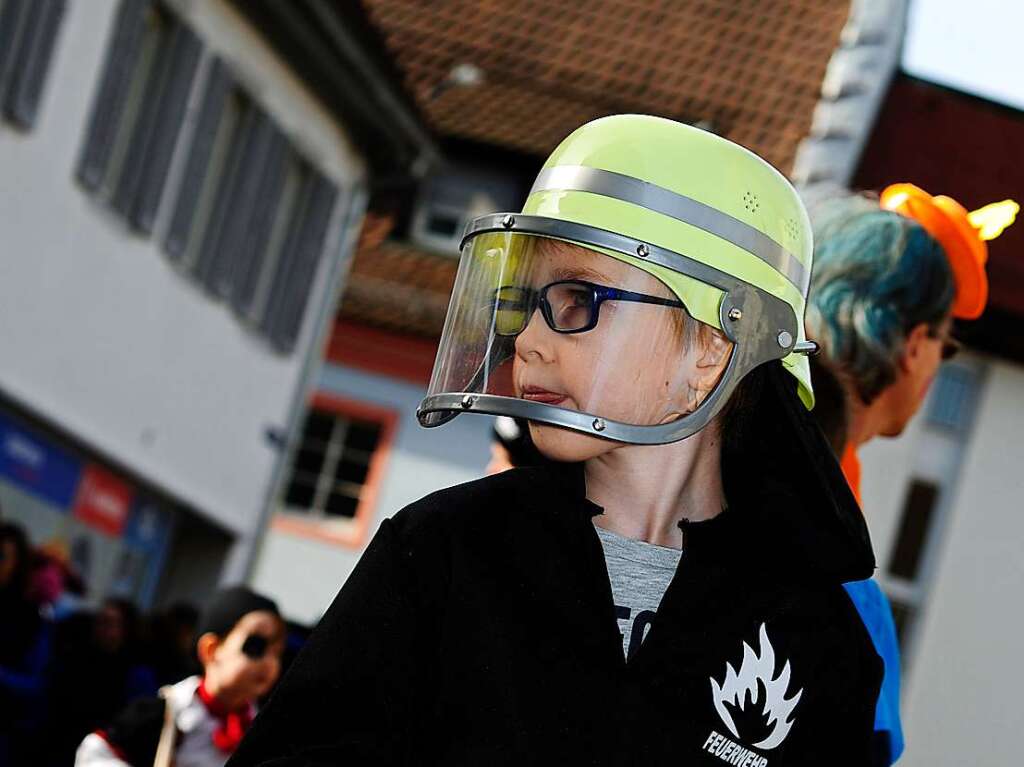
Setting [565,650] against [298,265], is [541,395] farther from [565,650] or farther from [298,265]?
[298,265]

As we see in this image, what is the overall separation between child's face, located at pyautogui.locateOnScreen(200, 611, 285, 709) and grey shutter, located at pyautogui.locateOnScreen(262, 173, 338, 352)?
13.5 m

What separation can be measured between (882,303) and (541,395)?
1.36 metres

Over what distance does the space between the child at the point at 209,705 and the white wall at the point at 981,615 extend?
1769 centimetres

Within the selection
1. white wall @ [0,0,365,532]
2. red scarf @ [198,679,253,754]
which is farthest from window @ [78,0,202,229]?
red scarf @ [198,679,253,754]

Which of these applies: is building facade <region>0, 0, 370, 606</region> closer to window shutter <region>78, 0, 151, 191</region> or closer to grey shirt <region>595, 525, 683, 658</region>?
window shutter <region>78, 0, 151, 191</region>

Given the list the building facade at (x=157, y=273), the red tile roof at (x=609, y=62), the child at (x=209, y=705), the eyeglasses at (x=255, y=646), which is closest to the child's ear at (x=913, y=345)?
the child at (x=209, y=705)

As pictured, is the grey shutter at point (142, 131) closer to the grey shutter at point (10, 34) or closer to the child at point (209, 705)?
the grey shutter at point (10, 34)

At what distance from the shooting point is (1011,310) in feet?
78.1

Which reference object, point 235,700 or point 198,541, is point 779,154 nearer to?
point 198,541

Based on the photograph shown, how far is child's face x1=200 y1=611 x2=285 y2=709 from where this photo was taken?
6.51 metres

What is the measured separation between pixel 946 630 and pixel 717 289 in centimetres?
2296

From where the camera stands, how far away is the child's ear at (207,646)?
6848 millimetres

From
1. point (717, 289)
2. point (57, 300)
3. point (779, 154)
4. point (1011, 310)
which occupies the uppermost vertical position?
point (779, 154)

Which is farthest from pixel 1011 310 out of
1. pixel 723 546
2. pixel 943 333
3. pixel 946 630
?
pixel 723 546
